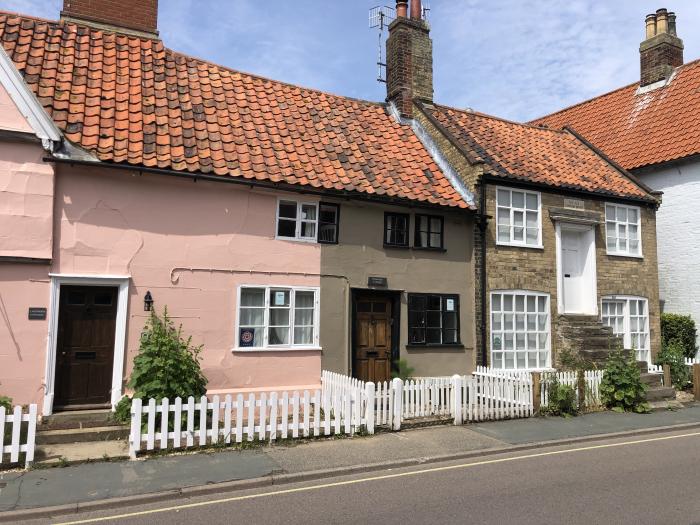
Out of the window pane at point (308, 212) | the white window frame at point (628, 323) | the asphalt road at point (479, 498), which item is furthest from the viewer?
the white window frame at point (628, 323)

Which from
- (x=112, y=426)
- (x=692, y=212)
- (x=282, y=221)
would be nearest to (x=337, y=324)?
(x=282, y=221)

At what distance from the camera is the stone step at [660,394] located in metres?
14.2

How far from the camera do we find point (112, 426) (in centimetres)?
979

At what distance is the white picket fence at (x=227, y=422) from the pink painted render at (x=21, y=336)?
6.90 feet

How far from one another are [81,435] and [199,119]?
7093 mm

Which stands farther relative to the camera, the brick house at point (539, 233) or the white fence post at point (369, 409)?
the brick house at point (539, 233)

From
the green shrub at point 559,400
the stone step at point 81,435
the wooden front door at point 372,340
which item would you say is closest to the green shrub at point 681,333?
the green shrub at point 559,400

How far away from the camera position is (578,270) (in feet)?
53.6

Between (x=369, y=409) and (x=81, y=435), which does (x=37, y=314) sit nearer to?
(x=81, y=435)

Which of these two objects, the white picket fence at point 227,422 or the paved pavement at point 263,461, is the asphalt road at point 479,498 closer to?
the paved pavement at point 263,461

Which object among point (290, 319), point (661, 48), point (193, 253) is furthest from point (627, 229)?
point (193, 253)

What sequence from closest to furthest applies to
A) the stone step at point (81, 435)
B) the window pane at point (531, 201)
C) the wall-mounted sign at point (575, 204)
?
the stone step at point (81, 435), the window pane at point (531, 201), the wall-mounted sign at point (575, 204)

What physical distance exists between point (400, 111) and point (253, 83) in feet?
14.6

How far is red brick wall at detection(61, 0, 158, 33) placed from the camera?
14227 mm
